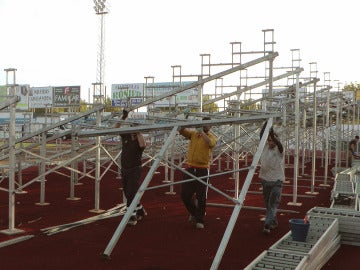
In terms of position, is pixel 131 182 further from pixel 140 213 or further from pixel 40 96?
pixel 40 96

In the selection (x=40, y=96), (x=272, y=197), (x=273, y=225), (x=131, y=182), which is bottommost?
(x=273, y=225)

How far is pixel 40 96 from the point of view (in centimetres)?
4875

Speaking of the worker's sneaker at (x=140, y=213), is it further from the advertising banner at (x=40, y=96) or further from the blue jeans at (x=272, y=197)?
the advertising banner at (x=40, y=96)

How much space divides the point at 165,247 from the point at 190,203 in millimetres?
1389

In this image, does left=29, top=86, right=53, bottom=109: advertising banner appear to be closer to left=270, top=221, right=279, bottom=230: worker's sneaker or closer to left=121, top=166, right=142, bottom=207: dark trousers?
left=121, top=166, right=142, bottom=207: dark trousers

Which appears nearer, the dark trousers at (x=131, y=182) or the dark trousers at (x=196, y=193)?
the dark trousers at (x=196, y=193)

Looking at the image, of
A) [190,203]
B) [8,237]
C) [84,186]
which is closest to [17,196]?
[84,186]

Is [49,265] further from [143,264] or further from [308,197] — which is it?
[308,197]

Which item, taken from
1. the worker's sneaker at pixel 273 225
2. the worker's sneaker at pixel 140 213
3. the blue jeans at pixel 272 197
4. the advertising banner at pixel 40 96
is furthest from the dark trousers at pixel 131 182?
the advertising banner at pixel 40 96

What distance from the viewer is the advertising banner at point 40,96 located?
1890 inches

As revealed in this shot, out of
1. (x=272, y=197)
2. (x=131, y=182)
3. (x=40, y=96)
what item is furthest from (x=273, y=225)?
(x=40, y=96)

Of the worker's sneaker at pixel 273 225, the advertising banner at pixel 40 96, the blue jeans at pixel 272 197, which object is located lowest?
the worker's sneaker at pixel 273 225

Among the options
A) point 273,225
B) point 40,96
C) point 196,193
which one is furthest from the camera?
point 40,96

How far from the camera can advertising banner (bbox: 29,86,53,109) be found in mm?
48000
